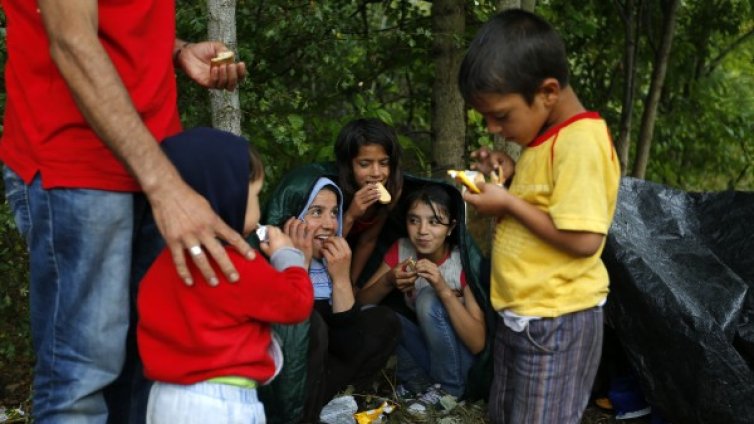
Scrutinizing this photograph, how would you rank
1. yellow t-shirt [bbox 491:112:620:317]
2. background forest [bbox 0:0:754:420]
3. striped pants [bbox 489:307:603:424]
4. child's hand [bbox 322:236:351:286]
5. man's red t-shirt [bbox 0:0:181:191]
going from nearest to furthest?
man's red t-shirt [bbox 0:0:181:191] < yellow t-shirt [bbox 491:112:620:317] < striped pants [bbox 489:307:603:424] < child's hand [bbox 322:236:351:286] < background forest [bbox 0:0:754:420]

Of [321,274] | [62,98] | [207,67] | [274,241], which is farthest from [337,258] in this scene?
[62,98]

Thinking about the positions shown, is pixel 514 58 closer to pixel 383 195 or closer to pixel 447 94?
pixel 383 195

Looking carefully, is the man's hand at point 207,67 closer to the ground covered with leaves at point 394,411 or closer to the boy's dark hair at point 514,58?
the boy's dark hair at point 514,58

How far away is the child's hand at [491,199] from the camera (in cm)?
208

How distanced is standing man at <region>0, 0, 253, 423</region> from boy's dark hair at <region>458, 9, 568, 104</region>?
76cm

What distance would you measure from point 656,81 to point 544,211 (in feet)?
10.8

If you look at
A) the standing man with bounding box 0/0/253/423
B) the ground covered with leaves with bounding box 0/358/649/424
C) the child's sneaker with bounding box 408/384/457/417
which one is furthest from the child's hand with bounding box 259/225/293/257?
the child's sneaker with bounding box 408/384/457/417

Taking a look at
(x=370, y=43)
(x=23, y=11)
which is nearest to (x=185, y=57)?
(x=23, y=11)

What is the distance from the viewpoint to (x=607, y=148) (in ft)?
6.82

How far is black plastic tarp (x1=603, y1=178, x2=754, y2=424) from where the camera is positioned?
2746 millimetres

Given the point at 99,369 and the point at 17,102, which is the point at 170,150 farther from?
the point at 99,369

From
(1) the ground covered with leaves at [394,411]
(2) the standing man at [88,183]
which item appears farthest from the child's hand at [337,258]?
(2) the standing man at [88,183]

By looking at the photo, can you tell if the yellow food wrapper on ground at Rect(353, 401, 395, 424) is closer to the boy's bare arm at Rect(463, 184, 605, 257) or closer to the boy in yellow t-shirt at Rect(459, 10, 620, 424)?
the boy in yellow t-shirt at Rect(459, 10, 620, 424)

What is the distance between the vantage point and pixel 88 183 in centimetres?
193
